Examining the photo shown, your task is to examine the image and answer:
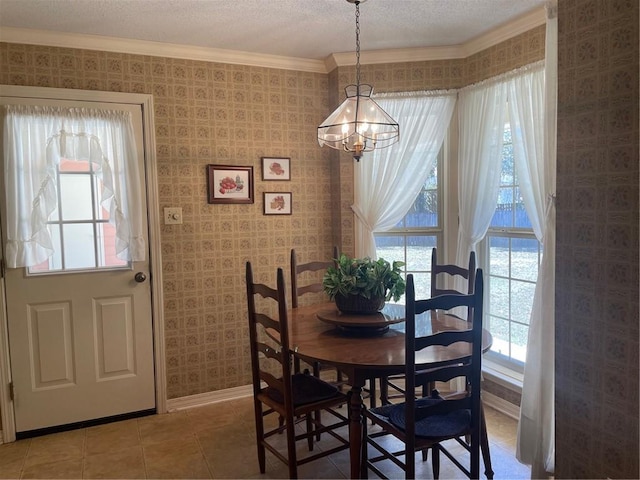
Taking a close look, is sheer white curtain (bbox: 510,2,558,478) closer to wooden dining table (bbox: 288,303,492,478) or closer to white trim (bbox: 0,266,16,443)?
wooden dining table (bbox: 288,303,492,478)

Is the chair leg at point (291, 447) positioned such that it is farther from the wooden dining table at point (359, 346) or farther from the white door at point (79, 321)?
the white door at point (79, 321)

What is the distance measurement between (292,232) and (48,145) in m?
1.71

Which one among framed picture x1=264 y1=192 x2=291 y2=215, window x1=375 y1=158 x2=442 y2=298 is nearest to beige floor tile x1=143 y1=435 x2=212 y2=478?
framed picture x1=264 y1=192 x2=291 y2=215

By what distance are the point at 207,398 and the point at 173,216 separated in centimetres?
135

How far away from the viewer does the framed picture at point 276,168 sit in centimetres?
339

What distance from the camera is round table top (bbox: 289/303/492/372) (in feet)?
6.19

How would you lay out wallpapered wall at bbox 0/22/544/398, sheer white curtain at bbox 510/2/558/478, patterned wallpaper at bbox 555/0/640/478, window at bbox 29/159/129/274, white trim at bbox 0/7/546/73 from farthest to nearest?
wallpapered wall at bbox 0/22/544/398
window at bbox 29/159/129/274
white trim at bbox 0/7/546/73
sheer white curtain at bbox 510/2/558/478
patterned wallpaper at bbox 555/0/640/478

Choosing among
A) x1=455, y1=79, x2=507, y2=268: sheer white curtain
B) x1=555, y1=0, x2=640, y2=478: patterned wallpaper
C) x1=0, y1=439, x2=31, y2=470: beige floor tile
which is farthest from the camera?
x1=455, y1=79, x2=507, y2=268: sheer white curtain

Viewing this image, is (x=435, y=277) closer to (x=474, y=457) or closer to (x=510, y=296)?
(x=510, y=296)

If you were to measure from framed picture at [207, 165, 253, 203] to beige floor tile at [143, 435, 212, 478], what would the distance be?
160 centimetres

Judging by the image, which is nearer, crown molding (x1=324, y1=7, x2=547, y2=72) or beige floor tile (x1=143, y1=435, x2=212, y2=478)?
beige floor tile (x1=143, y1=435, x2=212, y2=478)

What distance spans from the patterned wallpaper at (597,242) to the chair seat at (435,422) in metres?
0.39

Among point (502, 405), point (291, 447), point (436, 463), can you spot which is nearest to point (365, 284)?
point (291, 447)

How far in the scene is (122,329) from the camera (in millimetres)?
3057
